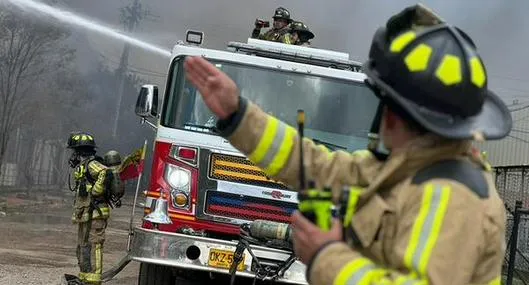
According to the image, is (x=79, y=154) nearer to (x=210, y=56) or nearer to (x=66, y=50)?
(x=210, y=56)

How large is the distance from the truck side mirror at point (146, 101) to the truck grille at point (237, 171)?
0.74m

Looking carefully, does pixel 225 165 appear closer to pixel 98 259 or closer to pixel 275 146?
pixel 98 259

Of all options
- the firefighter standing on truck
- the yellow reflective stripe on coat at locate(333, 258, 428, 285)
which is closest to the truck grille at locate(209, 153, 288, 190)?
the firefighter standing on truck

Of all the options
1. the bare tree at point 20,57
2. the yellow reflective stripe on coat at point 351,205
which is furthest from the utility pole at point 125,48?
the yellow reflective stripe on coat at point 351,205

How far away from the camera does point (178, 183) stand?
18.9ft

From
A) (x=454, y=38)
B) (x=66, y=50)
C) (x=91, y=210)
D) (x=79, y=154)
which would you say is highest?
(x=66, y=50)

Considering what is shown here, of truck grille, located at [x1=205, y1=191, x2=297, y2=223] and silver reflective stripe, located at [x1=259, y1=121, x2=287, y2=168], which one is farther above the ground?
silver reflective stripe, located at [x1=259, y1=121, x2=287, y2=168]

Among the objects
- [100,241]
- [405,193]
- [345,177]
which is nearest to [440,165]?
[405,193]

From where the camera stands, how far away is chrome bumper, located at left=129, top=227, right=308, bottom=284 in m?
5.30

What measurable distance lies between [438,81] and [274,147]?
60cm

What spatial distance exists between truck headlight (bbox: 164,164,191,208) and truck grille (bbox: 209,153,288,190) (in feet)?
0.68

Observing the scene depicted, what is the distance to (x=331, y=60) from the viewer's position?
650 centimetres

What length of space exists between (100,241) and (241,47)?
246cm

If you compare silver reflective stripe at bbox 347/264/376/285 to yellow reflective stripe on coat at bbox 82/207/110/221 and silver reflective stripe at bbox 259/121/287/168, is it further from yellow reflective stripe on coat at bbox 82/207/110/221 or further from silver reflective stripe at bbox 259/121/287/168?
yellow reflective stripe on coat at bbox 82/207/110/221
